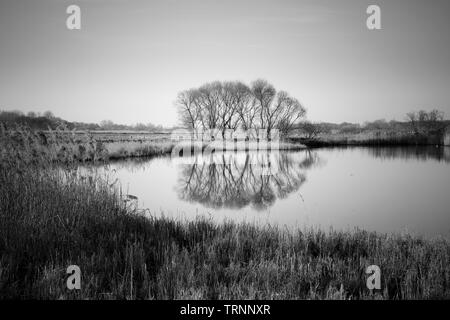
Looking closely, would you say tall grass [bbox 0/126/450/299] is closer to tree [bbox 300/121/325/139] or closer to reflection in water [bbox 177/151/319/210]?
reflection in water [bbox 177/151/319/210]

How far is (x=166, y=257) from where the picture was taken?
4215 mm

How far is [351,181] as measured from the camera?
1562cm

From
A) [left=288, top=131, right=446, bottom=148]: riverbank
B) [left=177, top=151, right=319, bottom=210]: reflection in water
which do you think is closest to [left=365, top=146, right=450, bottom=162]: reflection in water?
[left=288, top=131, right=446, bottom=148]: riverbank

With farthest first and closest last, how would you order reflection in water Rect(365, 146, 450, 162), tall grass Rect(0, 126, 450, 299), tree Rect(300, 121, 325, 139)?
tree Rect(300, 121, 325, 139), reflection in water Rect(365, 146, 450, 162), tall grass Rect(0, 126, 450, 299)

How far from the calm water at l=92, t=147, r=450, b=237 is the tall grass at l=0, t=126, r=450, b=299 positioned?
175 cm

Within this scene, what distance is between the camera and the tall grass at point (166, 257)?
11.6 feet

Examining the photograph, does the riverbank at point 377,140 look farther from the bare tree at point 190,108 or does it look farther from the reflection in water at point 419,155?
the bare tree at point 190,108

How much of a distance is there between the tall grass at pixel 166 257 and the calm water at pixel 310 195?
5.73 ft


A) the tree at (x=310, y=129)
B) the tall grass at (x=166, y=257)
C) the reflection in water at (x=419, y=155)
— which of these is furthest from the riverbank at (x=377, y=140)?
the tall grass at (x=166, y=257)

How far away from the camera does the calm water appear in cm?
848

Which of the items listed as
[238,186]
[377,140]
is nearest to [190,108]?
[238,186]

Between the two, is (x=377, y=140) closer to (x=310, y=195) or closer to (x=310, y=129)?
(x=310, y=129)

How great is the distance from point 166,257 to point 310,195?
28.8 feet

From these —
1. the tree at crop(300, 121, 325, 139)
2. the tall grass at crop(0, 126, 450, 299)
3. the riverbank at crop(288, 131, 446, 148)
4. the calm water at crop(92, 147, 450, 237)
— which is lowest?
the calm water at crop(92, 147, 450, 237)
